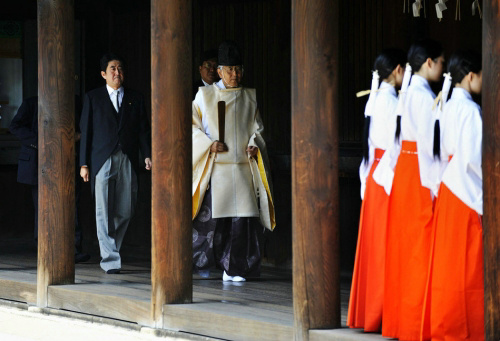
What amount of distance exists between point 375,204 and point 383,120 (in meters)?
0.48

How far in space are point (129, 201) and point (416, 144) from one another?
361 cm

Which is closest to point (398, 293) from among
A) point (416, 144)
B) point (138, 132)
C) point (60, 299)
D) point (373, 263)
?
point (373, 263)

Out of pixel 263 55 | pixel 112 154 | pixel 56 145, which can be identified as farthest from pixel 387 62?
pixel 263 55

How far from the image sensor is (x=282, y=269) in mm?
9680

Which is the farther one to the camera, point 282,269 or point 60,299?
point 282,269

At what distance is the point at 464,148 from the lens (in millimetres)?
5859

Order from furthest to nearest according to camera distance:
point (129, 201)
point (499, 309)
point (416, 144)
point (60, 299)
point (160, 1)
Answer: point (129, 201)
point (60, 299)
point (160, 1)
point (416, 144)
point (499, 309)

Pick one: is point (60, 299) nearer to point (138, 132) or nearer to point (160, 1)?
point (138, 132)

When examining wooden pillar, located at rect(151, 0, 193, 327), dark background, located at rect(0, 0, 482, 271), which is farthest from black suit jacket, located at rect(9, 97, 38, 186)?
wooden pillar, located at rect(151, 0, 193, 327)

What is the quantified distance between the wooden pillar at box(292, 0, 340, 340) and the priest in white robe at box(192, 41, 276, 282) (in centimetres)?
227

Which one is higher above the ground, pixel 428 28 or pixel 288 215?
pixel 428 28

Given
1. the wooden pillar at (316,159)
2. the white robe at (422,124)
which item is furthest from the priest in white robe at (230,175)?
the white robe at (422,124)

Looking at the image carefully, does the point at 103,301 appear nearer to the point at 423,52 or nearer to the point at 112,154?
the point at 112,154

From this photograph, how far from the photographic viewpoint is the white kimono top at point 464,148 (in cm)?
582
